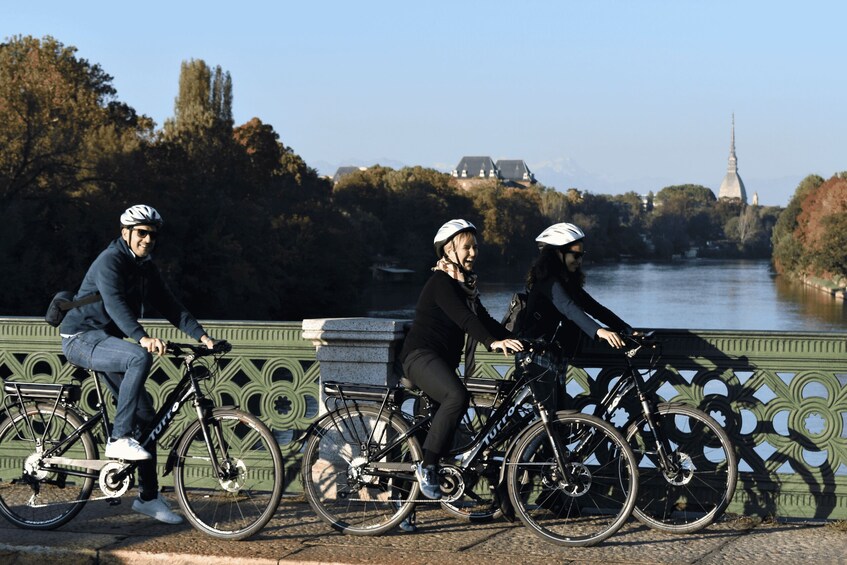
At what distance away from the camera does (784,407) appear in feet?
19.4

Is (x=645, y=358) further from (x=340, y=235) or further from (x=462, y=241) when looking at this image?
(x=340, y=235)

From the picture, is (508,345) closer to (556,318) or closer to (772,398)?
(556,318)

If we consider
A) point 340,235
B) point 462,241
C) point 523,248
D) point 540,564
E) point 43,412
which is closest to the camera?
point 540,564

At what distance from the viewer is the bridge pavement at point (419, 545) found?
5.19m

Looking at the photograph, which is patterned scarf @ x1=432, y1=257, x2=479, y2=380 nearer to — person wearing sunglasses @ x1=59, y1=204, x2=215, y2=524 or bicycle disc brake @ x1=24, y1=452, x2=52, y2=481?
person wearing sunglasses @ x1=59, y1=204, x2=215, y2=524

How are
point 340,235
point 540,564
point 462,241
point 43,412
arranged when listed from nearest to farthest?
point 540,564, point 462,241, point 43,412, point 340,235

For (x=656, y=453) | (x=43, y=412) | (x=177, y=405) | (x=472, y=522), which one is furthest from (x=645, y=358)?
(x=43, y=412)

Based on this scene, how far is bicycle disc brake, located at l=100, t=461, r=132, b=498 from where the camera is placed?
5.67 metres

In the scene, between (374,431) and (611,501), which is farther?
(611,501)

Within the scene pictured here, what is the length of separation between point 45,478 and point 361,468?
5.08 ft

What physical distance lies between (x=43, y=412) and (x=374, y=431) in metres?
1.61

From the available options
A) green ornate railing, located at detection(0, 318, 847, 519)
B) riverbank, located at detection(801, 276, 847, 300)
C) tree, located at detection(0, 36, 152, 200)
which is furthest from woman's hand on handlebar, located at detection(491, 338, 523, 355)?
riverbank, located at detection(801, 276, 847, 300)

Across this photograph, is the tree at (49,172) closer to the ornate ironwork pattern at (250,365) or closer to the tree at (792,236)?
the ornate ironwork pattern at (250,365)

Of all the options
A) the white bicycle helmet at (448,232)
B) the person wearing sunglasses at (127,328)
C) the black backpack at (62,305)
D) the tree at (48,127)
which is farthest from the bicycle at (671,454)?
the tree at (48,127)
